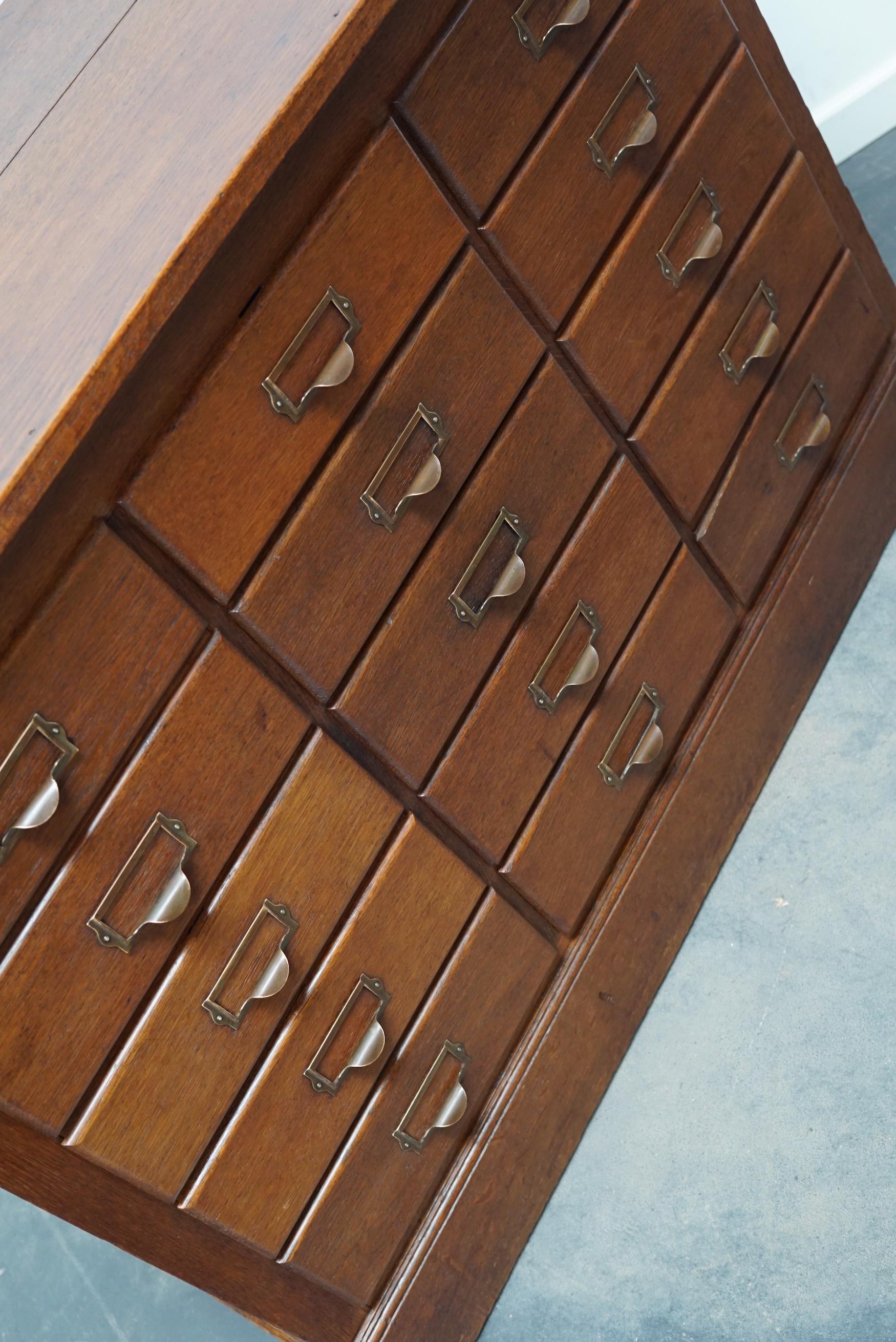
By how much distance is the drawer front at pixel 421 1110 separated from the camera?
4.27 ft

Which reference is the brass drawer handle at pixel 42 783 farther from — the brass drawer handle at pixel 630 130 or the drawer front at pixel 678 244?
the brass drawer handle at pixel 630 130

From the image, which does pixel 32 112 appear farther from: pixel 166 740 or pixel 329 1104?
pixel 329 1104

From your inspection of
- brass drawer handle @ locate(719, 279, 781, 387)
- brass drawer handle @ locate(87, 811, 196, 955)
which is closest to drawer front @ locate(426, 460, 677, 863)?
brass drawer handle @ locate(719, 279, 781, 387)

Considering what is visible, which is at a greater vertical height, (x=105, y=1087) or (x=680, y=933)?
(x=680, y=933)

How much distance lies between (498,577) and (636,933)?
59 centimetres

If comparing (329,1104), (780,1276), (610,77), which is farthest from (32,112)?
(780,1276)

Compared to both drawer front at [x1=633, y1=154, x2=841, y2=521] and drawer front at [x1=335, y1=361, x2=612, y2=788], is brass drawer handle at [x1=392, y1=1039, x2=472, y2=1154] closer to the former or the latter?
drawer front at [x1=335, y1=361, x2=612, y2=788]

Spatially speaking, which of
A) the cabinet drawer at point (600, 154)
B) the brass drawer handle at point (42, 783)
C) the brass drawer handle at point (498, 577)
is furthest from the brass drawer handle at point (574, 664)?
the brass drawer handle at point (42, 783)

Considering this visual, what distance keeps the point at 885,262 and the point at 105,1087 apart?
2.12 m

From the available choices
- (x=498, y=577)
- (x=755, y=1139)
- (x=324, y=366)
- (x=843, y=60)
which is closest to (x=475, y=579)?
(x=498, y=577)

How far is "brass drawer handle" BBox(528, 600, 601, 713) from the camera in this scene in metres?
1.44

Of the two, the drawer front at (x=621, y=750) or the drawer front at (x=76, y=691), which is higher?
the drawer front at (x=621, y=750)

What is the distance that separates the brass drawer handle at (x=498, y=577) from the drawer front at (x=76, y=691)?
1.22 feet

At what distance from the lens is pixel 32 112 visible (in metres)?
1.29
